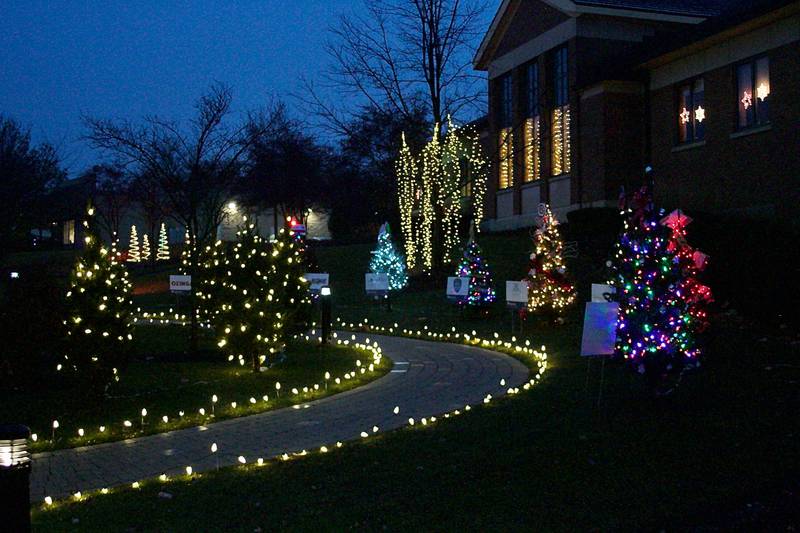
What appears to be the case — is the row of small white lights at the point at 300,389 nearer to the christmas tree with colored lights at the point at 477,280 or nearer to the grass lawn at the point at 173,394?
the grass lawn at the point at 173,394

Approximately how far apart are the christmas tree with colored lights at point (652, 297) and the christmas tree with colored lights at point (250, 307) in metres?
6.21

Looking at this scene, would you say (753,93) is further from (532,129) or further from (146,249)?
(146,249)

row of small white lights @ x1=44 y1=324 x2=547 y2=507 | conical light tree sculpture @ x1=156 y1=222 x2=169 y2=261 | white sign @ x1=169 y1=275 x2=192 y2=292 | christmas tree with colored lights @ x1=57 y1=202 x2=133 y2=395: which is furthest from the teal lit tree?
conical light tree sculpture @ x1=156 y1=222 x2=169 y2=261

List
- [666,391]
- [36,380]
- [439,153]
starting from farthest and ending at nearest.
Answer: [439,153] → [36,380] → [666,391]

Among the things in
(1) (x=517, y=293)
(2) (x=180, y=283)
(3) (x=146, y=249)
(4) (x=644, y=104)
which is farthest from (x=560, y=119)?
(3) (x=146, y=249)

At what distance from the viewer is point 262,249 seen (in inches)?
550

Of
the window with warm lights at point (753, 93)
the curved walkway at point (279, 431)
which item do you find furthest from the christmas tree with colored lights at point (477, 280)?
the window with warm lights at point (753, 93)

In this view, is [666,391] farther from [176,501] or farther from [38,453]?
[38,453]

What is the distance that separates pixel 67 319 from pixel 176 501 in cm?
504

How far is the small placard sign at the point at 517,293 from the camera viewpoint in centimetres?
1675

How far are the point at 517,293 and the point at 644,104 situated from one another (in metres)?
13.8

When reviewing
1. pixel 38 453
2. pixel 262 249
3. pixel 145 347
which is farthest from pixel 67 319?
pixel 145 347

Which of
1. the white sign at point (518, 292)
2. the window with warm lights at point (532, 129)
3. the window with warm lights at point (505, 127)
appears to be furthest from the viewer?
the window with warm lights at point (505, 127)

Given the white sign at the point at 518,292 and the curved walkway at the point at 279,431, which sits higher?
the white sign at the point at 518,292
